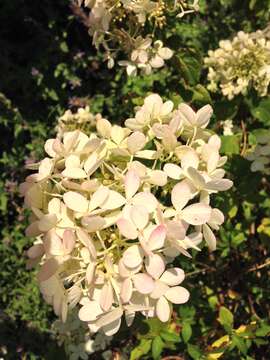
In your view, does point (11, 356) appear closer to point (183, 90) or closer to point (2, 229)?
point (2, 229)

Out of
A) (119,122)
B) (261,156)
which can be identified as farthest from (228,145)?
(119,122)

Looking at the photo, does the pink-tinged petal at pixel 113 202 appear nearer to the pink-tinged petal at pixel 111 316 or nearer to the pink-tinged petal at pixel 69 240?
the pink-tinged petal at pixel 69 240

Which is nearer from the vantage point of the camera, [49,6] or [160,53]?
[160,53]

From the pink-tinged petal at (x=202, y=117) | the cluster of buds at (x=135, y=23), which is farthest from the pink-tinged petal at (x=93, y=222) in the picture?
the cluster of buds at (x=135, y=23)

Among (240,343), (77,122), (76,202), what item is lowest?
(240,343)

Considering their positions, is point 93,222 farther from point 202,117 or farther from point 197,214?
point 202,117

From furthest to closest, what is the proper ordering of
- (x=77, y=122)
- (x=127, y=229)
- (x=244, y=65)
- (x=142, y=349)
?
(x=77, y=122) → (x=244, y=65) → (x=142, y=349) → (x=127, y=229)

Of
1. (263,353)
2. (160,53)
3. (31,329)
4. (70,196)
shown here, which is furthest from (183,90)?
(31,329)
